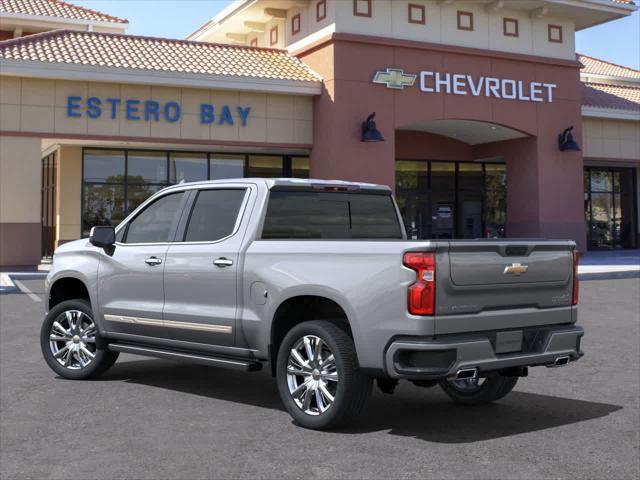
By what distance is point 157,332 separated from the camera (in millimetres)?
7535

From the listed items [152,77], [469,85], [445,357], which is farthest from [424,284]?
[469,85]

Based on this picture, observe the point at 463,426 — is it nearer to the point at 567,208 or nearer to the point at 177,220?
the point at 177,220

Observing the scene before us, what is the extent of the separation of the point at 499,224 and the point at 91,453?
29.8 m

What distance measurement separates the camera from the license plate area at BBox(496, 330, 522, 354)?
19.6ft

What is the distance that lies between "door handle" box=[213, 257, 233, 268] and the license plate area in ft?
7.66

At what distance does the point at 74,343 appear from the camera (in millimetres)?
8352

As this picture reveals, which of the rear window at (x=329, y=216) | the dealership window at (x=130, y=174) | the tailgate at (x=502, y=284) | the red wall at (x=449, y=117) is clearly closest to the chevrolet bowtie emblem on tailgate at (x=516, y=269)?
the tailgate at (x=502, y=284)

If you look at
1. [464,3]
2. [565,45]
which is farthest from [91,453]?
[565,45]

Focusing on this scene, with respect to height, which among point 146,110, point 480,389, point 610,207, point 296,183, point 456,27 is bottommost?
point 480,389

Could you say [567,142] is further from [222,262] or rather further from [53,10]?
[222,262]

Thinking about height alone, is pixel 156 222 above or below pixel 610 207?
below

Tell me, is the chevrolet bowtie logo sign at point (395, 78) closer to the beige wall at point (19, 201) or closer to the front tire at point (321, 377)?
the beige wall at point (19, 201)

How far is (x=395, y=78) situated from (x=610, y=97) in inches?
500

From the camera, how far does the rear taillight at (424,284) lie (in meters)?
5.59
